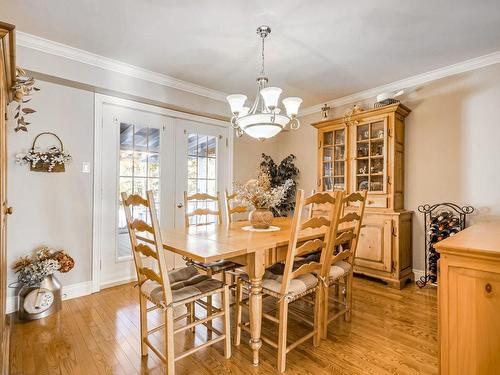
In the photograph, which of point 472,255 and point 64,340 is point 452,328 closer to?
point 472,255

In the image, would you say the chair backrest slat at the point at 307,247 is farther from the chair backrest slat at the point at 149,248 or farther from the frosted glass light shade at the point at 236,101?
the frosted glass light shade at the point at 236,101

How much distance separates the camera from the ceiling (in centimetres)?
206

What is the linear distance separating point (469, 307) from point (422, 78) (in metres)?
2.90

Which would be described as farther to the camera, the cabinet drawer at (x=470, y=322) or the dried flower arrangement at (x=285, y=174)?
the dried flower arrangement at (x=285, y=174)

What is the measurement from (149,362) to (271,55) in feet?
9.05

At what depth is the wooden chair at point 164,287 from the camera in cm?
153

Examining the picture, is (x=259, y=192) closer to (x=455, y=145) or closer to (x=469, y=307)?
(x=469, y=307)

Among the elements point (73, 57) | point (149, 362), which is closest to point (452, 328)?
point (149, 362)

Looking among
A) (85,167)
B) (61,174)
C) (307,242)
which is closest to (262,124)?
(307,242)

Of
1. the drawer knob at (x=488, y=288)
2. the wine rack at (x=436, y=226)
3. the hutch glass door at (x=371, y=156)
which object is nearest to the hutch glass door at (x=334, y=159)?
the hutch glass door at (x=371, y=156)

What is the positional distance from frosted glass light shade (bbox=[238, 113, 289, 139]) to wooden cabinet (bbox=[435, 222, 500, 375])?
1.39 m

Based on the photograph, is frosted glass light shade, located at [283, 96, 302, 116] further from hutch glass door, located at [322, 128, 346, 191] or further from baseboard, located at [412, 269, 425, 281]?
baseboard, located at [412, 269, 425, 281]

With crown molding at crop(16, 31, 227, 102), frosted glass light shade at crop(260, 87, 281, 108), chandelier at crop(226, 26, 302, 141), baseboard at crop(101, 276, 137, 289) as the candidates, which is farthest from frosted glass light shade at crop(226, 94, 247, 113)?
baseboard at crop(101, 276, 137, 289)

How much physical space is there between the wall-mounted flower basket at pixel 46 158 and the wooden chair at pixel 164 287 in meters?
1.46
